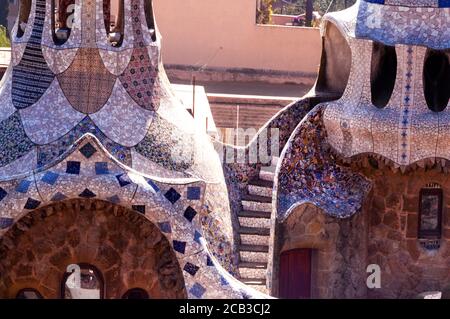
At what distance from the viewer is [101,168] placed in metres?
12.9

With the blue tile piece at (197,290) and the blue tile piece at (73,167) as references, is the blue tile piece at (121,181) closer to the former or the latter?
the blue tile piece at (73,167)

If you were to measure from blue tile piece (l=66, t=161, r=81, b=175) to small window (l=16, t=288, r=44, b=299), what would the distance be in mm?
1155

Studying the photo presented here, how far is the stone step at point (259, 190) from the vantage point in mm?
17031

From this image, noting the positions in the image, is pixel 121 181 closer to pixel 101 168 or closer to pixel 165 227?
pixel 101 168

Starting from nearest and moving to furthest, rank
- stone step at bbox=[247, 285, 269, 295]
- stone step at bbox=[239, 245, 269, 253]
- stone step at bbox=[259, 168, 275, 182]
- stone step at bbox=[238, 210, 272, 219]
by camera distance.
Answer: stone step at bbox=[247, 285, 269, 295]
stone step at bbox=[239, 245, 269, 253]
stone step at bbox=[238, 210, 272, 219]
stone step at bbox=[259, 168, 275, 182]

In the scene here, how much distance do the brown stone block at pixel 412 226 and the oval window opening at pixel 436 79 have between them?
3.63 ft

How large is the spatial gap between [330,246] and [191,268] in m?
3.11

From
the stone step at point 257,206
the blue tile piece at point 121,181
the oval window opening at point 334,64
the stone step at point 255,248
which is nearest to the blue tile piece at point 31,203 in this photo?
the blue tile piece at point 121,181

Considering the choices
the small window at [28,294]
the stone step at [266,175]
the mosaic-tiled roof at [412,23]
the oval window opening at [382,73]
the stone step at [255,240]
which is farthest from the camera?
the stone step at [266,175]

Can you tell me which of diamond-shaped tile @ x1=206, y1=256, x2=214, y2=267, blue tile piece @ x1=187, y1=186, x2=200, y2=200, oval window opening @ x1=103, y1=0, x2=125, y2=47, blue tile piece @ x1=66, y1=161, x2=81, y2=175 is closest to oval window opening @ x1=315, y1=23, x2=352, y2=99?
oval window opening @ x1=103, y1=0, x2=125, y2=47

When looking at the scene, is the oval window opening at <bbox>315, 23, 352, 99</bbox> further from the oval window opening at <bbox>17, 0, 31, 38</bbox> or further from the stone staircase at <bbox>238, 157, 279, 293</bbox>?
the oval window opening at <bbox>17, 0, 31, 38</bbox>

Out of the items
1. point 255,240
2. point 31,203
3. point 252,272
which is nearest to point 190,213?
point 31,203

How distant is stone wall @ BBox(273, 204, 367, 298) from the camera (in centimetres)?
1566

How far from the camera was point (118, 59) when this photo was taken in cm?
1430
